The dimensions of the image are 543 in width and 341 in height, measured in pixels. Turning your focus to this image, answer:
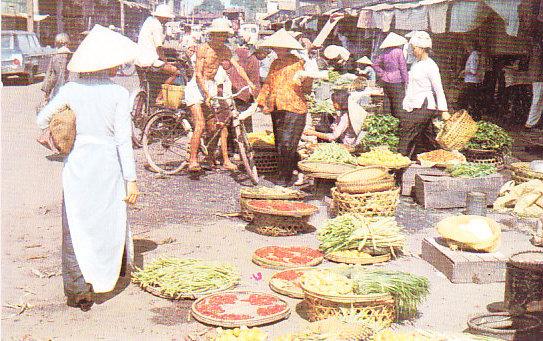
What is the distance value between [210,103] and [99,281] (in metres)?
5.24

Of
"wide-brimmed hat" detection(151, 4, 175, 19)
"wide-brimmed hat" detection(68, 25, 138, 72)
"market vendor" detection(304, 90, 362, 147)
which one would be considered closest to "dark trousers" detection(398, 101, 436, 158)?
"market vendor" detection(304, 90, 362, 147)

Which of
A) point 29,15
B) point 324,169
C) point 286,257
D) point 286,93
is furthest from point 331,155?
point 29,15

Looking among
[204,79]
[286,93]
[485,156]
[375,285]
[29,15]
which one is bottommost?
[375,285]

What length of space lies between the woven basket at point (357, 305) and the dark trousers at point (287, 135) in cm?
497

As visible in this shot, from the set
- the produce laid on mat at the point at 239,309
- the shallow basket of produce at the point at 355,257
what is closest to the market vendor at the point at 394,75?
the shallow basket of produce at the point at 355,257

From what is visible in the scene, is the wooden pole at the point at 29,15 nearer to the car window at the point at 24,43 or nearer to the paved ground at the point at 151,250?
the car window at the point at 24,43

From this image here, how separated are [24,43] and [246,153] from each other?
19.5 metres

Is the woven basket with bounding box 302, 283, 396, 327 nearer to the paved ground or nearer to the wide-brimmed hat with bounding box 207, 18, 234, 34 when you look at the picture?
the paved ground

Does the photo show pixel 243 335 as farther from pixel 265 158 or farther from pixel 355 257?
pixel 265 158

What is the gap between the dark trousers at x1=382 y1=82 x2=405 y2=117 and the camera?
39.7 feet

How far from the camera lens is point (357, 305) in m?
4.96

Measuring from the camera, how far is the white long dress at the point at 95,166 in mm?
5547

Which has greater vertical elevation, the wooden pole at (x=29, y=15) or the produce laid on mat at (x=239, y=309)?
the wooden pole at (x=29, y=15)

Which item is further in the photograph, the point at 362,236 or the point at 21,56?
→ the point at 21,56
